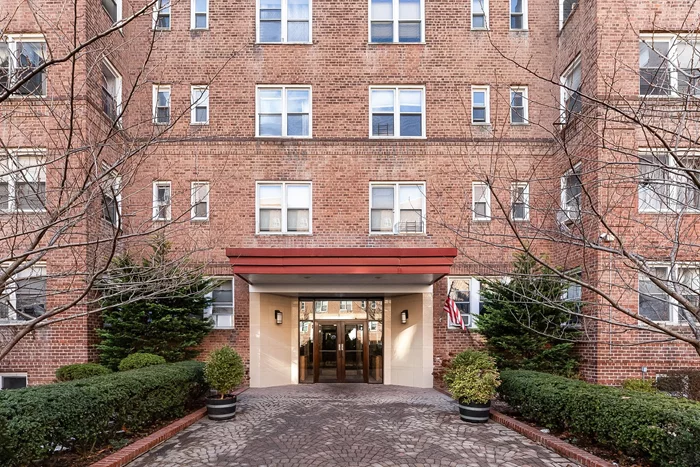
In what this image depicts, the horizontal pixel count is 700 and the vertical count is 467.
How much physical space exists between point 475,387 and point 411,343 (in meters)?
5.13

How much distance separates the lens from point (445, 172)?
1381 centimetres

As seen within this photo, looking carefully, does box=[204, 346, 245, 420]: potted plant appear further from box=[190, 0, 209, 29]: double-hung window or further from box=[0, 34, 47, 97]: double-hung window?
box=[190, 0, 209, 29]: double-hung window

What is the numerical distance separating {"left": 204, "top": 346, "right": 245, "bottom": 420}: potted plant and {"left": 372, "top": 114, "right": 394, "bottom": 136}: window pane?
8132 millimetres

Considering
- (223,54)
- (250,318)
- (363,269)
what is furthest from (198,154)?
(363,269)

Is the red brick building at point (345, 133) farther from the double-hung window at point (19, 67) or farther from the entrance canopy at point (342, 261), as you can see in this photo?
the double-hung window at point (19, 67)

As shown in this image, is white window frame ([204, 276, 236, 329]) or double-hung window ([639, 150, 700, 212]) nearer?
double-hung window ([639, 150, 700, 212])

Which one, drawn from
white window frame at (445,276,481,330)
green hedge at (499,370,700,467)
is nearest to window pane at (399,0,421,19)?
white window frame at (445,276,481,330)

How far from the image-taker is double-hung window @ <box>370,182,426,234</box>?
13836 mm

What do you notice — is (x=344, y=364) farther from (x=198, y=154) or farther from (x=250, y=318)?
(x=198, y=154)

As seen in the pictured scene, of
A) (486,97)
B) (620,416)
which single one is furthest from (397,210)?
(620,416)

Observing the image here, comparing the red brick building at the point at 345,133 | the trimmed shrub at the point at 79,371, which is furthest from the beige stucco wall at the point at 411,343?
the trimmed shrub at the point at 79,371

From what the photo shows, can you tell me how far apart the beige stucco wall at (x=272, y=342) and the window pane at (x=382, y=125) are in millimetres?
6184

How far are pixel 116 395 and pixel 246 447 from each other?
2295 millimetres

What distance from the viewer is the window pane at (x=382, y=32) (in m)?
14.1
